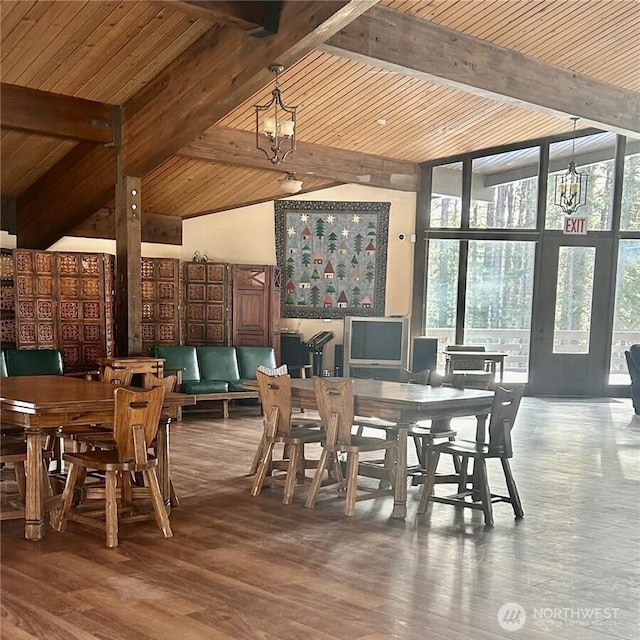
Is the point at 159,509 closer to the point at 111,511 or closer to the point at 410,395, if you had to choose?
the point at 111,511

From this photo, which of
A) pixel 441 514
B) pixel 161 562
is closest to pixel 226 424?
pixel 441 514

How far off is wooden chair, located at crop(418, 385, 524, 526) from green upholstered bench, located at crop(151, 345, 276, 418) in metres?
3.95

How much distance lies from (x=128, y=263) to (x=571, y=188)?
228 inches

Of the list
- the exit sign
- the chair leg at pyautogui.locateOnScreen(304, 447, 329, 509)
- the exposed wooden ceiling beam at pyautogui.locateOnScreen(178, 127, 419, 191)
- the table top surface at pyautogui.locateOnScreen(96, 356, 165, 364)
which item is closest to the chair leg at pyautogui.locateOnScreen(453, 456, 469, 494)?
the chair leg at pyautogui.locateOnScreen(304, 447, 329, 509)

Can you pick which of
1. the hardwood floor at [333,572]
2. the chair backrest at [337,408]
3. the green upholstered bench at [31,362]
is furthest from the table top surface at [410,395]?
the green upholstered bench at [31,362]

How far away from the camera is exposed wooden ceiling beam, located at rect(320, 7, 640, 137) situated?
5.89 m

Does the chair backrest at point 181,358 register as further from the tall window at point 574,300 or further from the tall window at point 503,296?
the tall window at point 574,300

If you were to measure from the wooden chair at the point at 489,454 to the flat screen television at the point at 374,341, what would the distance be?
5.65 metres

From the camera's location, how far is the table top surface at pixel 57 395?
4.04m

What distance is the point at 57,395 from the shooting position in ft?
14.4

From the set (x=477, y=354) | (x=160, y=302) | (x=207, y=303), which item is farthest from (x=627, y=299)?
(x=160, y=302)

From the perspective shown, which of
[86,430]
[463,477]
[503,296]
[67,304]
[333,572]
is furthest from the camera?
[503,296]

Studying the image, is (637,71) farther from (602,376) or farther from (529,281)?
(602,376)

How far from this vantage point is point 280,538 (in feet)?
13.8
